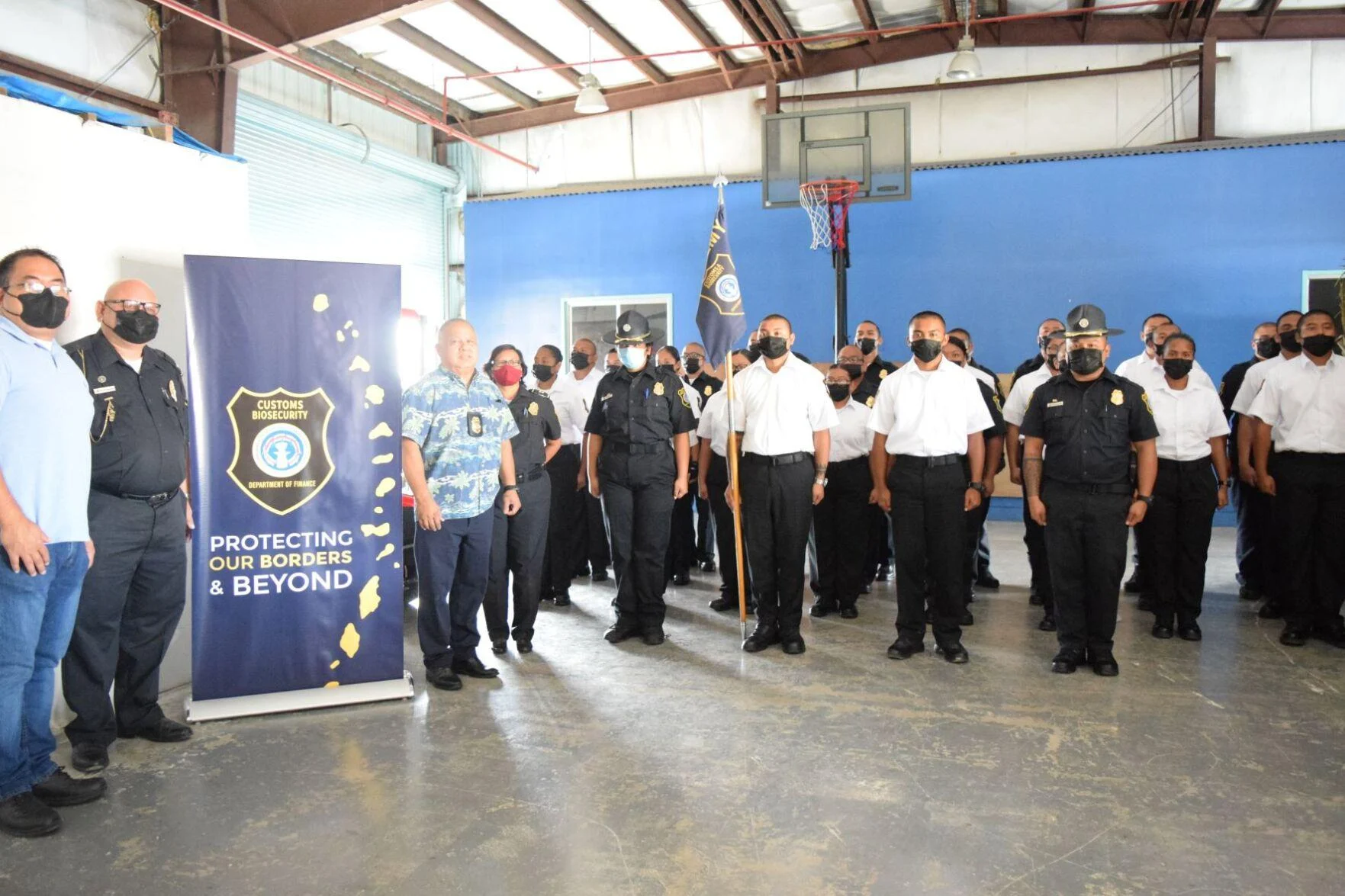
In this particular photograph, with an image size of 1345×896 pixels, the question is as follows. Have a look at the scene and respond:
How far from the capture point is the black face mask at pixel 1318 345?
187 inches

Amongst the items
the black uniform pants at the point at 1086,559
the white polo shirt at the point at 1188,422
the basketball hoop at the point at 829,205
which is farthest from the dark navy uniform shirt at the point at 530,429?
the basketball hoop at the point at 829,205

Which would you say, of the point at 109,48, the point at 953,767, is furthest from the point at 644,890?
the point at 109,48

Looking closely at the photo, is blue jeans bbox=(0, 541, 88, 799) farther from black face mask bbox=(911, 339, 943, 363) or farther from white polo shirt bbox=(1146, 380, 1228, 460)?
white polo shirt bbox=(1146, 380, 1228, 460)

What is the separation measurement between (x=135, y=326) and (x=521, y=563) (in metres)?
2.06

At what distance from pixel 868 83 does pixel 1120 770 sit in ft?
30.2

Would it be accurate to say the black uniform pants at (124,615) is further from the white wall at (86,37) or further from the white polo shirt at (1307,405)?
the white wall at (86,37)

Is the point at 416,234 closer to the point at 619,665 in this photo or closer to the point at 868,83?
the point at 868,83

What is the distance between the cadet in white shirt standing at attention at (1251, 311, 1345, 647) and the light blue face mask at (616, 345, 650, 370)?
3.21m

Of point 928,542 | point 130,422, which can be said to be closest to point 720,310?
point 928,542

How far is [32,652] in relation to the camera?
9.52 ft

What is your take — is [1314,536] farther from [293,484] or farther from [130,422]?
[130,422]

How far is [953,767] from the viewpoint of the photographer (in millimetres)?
3279

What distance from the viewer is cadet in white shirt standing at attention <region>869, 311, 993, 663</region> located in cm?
448

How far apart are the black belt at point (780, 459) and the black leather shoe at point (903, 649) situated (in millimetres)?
994
